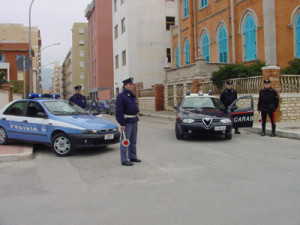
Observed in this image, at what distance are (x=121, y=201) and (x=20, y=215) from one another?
1.33 metres

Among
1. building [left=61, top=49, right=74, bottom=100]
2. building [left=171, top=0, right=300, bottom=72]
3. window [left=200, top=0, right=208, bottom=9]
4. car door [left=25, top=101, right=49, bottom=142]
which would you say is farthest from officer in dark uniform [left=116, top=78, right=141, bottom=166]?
building [left=61, top=49, right=74, bottom=100]

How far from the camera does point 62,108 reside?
30.4ft

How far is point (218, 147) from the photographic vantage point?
9320 millimetres

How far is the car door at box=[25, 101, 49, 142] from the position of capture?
861 centimetres

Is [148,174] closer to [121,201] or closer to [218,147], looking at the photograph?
[121,201]

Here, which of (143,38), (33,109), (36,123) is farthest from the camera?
(143,38)

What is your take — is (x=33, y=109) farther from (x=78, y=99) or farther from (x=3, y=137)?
(x=78, y=99)

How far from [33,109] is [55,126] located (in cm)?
120

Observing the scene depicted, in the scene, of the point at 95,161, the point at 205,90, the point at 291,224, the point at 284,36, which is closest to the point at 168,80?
the point at 205,90

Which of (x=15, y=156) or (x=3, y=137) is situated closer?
(x=15, y=156)

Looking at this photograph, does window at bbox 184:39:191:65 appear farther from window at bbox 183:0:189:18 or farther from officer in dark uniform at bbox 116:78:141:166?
officer in dark uniform at bbox 116:78:141:166

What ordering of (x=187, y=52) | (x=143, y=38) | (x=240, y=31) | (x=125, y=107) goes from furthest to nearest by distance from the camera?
1. (x=143, y=38)
2. (x=187, y=52)
3. (x=240, y=31)
4. (x=125, y=107)

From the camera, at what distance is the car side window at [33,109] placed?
902 cm

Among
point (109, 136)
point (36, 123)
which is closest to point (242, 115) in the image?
point (109, 136)
